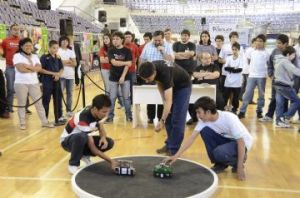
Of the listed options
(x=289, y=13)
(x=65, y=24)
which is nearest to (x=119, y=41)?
(x=65, y=24)

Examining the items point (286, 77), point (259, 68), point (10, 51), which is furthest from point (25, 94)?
point (286, 77)

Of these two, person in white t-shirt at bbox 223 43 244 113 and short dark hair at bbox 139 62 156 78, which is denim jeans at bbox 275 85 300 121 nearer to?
person in white t-shirt at bbox 223 43 244 113

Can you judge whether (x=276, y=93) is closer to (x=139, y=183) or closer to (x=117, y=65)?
(x=117, y=65)

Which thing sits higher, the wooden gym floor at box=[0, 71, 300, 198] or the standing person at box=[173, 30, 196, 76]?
the standing person at box=[173, 30, 196, 76]

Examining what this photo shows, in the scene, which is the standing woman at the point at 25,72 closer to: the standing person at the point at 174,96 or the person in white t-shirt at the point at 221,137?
the standing person at the point at 174,96

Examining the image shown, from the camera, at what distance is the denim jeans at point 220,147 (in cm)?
339

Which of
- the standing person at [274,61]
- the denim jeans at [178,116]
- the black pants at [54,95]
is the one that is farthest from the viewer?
the black pants at [54,95]

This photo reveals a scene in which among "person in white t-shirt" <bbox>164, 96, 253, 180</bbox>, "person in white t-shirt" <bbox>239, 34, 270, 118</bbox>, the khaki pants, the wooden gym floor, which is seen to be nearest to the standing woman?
the khaki pants

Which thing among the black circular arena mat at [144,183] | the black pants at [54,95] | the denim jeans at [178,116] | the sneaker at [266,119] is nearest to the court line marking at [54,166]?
the black circular arena mat at [144,183]

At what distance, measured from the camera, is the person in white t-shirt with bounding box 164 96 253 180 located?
317 centimetres

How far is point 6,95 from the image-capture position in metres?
6.49

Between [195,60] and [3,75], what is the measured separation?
337 centimetres

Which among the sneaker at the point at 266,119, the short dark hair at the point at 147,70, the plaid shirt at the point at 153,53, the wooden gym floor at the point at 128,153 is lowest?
the wooden gym floor at the point at 128,153

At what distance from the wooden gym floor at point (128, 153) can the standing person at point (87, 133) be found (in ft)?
0.96
